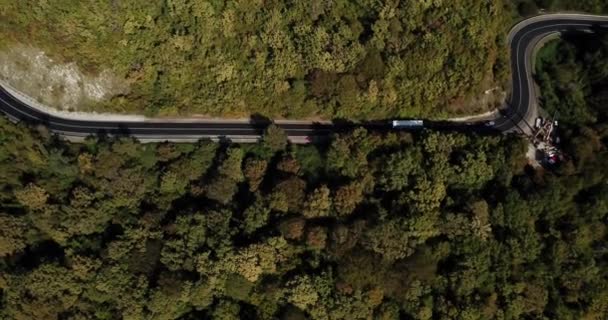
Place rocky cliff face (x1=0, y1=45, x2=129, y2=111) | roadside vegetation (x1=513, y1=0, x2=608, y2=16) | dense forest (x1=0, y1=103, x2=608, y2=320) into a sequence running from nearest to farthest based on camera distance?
dense forest (x1=0, y1=103, x2=608, y2=320) → rocky cliff face (x1=0, y1=45, x2=129, y2=111) → roadside vegetation (x1=513, y1=0, x2=608, y2=16)

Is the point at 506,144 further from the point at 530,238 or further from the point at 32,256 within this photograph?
the point at 32,256

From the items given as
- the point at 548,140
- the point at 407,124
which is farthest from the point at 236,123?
the point at 548,140

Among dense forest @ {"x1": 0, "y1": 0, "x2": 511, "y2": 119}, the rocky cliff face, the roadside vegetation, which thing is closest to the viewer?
the rocky cliff face

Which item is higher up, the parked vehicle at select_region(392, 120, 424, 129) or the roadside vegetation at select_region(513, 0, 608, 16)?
the roadside vegetation at select_region(513, 0, 608, 16)

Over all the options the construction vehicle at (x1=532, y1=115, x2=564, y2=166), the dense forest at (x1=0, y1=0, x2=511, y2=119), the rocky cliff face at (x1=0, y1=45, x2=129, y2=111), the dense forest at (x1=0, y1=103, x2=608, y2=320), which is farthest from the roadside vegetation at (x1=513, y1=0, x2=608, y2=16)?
the rocky cliff face at (x1=0, y1=45, x2=129, y2=111)

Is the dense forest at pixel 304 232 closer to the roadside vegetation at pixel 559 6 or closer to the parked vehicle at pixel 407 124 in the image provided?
the parked vehicle at pixel 407 124

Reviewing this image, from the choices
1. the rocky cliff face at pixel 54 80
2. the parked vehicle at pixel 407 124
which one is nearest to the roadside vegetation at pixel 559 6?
the parked vehicle at pixel 407 124

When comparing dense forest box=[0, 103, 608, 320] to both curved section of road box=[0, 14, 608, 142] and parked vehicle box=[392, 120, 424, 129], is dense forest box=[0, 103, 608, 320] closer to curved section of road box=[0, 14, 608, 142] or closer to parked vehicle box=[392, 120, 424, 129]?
curved section of road box=[0, 14, 608, 142]
